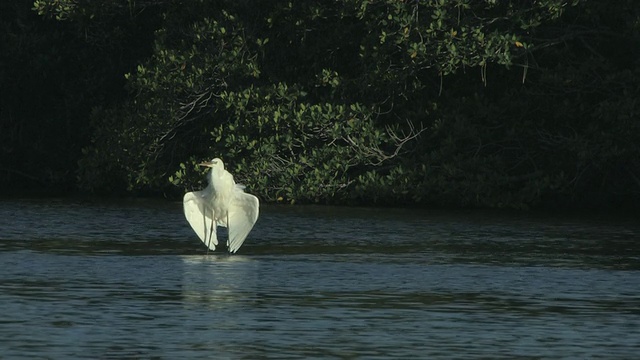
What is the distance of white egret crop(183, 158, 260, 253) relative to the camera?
67.5 feet

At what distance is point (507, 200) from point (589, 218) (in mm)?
1712

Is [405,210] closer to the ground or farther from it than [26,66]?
closer to the ground

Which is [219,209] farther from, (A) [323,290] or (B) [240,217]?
(A) [323,290]

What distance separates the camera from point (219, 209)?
820 inches

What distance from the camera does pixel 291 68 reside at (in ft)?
104

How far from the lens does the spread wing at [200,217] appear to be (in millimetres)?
20562

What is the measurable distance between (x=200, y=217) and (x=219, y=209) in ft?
1.10

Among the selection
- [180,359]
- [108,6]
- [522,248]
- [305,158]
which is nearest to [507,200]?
[305,158]

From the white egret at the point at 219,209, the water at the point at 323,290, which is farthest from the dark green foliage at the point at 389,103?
the white egret at the point at 219,209

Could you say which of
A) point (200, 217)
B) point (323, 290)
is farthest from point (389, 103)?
point (323, 290)

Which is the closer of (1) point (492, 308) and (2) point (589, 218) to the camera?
(1) point (492, 308)

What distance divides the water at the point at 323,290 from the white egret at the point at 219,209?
1.29ft

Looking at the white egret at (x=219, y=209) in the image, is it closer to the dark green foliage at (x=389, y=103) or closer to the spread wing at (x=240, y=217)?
the spread wing at (x=240, y=217)

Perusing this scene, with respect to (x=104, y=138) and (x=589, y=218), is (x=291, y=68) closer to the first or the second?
(x=104, y=138)
